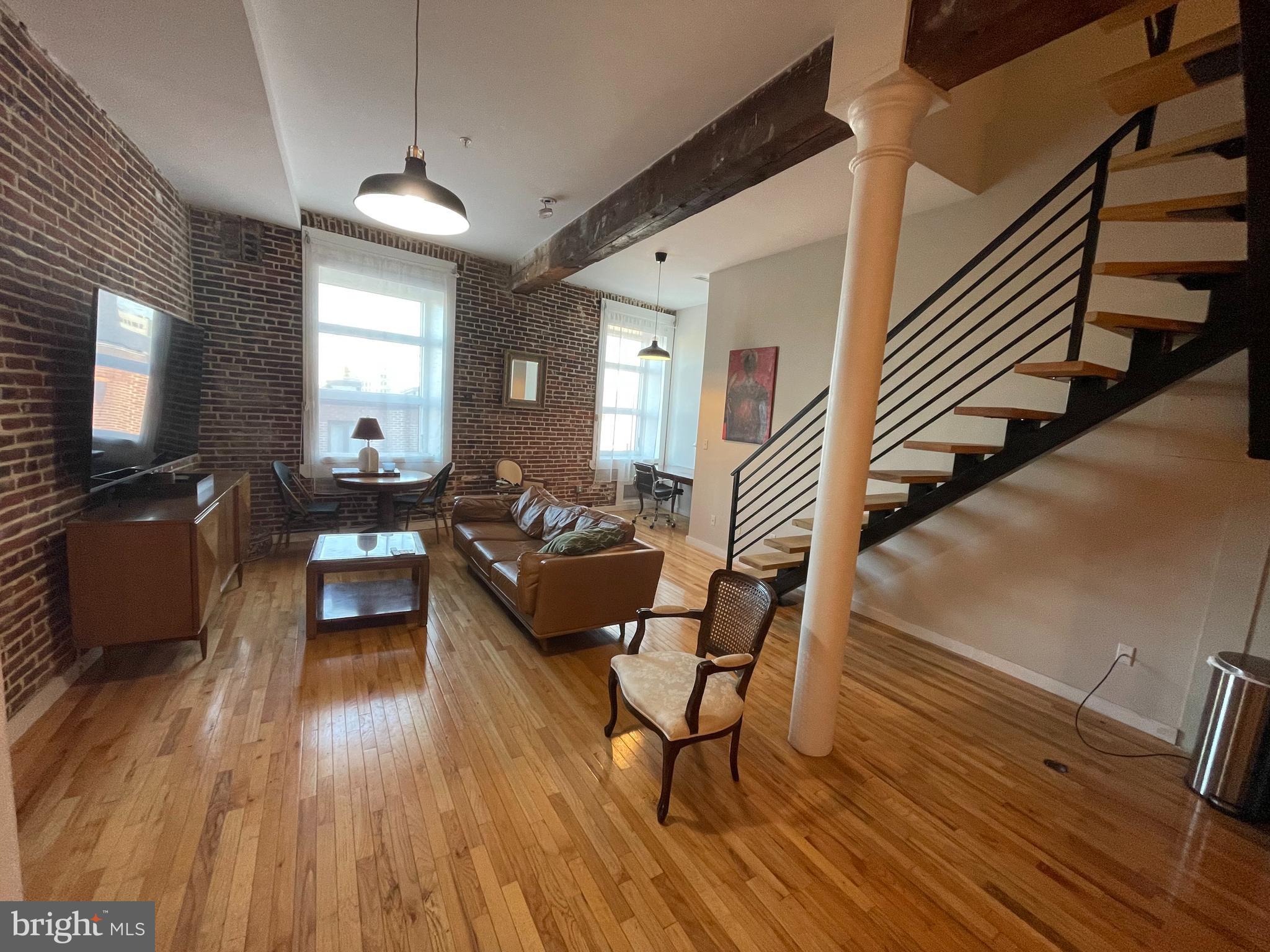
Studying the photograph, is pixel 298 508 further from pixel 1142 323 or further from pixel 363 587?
pixel 1142 323

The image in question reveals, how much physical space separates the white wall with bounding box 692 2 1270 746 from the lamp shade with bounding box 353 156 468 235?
3285 millimetres

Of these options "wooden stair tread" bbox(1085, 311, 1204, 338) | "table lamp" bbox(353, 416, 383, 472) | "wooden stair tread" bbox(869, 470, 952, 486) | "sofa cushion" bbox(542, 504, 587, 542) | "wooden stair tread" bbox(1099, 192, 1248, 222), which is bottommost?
"sofa cushion" bbox(542, 504, 587, 542)

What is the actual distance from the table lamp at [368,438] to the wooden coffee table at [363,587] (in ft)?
3.96

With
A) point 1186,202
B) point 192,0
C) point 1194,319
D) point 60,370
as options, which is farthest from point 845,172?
point 60,370

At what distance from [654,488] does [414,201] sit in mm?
4944

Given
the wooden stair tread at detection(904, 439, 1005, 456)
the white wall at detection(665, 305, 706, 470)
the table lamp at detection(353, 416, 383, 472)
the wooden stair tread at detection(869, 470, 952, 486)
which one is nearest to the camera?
the wooden stair tread at detection(904, 439, 1005, 456)

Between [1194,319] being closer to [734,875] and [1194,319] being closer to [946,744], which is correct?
[946,744]

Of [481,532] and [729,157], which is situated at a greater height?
[729,157]

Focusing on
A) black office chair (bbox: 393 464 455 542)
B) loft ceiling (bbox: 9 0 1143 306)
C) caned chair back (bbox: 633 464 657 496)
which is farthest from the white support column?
caned chair back (bbox: 633 464 657 496)

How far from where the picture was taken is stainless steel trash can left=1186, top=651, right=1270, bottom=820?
2078mm

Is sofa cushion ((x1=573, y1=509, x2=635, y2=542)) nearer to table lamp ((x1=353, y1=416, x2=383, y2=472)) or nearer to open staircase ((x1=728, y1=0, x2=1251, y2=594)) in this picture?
open staircase ((x1=728, y1=0, x2=1251, y2=594))

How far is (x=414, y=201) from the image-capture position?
6.92ft

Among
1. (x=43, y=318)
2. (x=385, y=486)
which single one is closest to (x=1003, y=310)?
(x=385, y=486)

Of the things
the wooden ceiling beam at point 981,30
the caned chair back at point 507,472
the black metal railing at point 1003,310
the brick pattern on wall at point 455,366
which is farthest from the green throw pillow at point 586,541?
the brick pattern on wall at point 455,366
